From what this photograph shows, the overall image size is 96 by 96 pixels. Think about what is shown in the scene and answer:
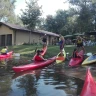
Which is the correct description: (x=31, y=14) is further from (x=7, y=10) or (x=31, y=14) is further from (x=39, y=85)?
(x=39, y=85)

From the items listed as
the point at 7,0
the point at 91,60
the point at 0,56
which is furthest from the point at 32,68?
the point at 7,0

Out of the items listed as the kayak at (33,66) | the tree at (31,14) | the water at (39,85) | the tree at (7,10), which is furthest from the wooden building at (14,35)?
the water at (39,85)

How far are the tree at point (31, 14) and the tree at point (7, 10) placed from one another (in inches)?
607

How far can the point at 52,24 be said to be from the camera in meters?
57.0

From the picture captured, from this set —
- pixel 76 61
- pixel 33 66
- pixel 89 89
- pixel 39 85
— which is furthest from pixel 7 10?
pixel 89 89

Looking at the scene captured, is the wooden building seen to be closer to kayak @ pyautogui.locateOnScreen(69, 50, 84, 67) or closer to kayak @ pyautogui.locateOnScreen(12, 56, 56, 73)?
kayak @ pyautogui.locateOnScreen(69, 50, 84, 67)

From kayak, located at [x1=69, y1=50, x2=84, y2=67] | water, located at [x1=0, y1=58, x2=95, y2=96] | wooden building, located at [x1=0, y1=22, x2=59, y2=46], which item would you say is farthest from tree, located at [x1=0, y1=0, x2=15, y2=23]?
water, located at [x1=0, y1=58, x2=95, y2=96]

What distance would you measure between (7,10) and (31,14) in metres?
17.6

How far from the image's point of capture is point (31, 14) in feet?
119

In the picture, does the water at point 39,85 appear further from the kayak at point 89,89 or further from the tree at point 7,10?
the tree at point 7,10

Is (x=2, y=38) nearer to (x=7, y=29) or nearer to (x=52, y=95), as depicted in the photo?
(x=7, y=29)

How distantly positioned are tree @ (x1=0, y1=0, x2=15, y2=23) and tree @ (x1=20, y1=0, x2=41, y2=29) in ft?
50.6

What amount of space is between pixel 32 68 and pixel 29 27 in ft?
76.4

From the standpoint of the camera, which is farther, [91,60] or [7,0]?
[7,0]
